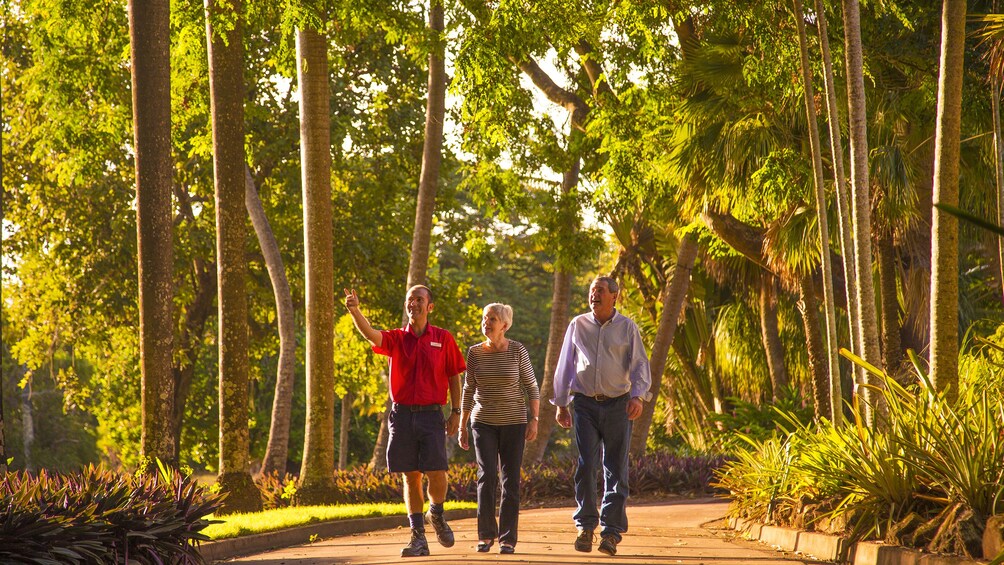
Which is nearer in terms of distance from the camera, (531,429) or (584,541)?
(531,429)

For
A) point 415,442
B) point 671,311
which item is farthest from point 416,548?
point 671,311

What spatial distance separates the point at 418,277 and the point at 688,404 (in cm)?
1302

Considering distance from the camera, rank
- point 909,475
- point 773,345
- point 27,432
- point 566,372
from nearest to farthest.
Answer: point 909,475, point 566,372, point 773,345, point 27,432

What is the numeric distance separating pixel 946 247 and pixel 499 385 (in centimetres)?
386

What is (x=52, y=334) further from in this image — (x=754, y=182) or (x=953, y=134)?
(x=953, y=134)

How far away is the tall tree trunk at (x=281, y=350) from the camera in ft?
74.3

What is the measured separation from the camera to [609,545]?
30.4 ft

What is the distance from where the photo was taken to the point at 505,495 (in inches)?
368

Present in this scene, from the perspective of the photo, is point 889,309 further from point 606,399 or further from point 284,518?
point 606,399

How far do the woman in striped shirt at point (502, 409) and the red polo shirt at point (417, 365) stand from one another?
280 millimetres

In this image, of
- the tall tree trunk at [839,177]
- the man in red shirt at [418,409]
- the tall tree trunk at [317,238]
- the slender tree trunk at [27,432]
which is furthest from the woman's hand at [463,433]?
the slender tree trunk at [27,432]

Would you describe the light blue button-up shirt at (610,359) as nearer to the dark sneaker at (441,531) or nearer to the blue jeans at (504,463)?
the blue jeans at (504,463)

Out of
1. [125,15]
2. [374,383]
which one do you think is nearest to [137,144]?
[125,15]

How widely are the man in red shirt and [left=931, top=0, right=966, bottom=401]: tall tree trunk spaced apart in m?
3.87
